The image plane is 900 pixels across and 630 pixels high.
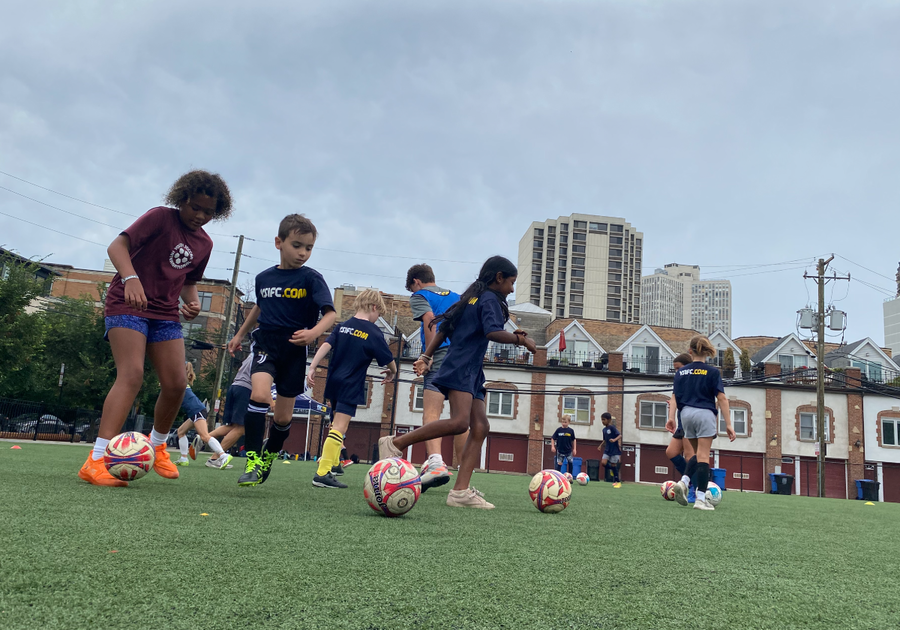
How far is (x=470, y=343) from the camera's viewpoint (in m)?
5.24

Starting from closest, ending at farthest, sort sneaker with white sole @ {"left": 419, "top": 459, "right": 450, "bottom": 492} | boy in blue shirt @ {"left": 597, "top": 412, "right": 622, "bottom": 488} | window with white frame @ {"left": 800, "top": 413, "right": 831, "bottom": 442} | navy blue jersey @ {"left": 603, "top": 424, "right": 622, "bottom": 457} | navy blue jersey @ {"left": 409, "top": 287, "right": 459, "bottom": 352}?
sneaker with white sole @ {"left": 419, "top": 459, "right": 450, "bottom": 492}, navy blue jersey @ {"left": 409, "top": 287, "right": 459, "bottom": 352}, boy in blue shirt @ {"left": 597, "top": 412, "right": 622, "bottom": 488}, navy blue jersey @ {"left": 603, "top": 424, "right": 622, "bottom": 457}, window with white frame @ {"left": 800, "top": 413, "right": 831, "bottom": 442}

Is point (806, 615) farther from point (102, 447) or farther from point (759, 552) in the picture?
point (102, 447)

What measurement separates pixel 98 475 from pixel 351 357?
2.98 m

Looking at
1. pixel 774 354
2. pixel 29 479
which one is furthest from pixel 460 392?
pixel 774 354

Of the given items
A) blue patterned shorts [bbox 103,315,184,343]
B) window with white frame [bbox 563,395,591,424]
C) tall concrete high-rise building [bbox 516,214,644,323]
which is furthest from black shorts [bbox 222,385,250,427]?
tall concrete high-rise building [bbox 516,214,644,323]

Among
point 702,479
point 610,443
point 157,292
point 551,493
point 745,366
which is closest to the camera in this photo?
point 157,292

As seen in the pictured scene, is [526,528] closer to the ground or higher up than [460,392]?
closer to the ground

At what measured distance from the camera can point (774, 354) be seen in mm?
46344

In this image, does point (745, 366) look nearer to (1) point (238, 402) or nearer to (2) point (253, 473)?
(1) point (238, 402)

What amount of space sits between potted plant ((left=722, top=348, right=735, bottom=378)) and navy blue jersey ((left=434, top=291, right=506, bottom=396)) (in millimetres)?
43327

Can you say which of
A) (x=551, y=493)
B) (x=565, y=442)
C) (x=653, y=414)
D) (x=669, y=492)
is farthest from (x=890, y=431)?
Result: (x=551, y=493)

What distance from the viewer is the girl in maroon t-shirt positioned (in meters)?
4.39

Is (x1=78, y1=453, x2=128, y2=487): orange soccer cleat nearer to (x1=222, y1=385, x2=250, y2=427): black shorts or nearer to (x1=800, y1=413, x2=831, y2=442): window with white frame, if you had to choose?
(x1=222, y1=385, x2=250, y2=427): black shorts

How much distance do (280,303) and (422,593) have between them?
3745 mm
